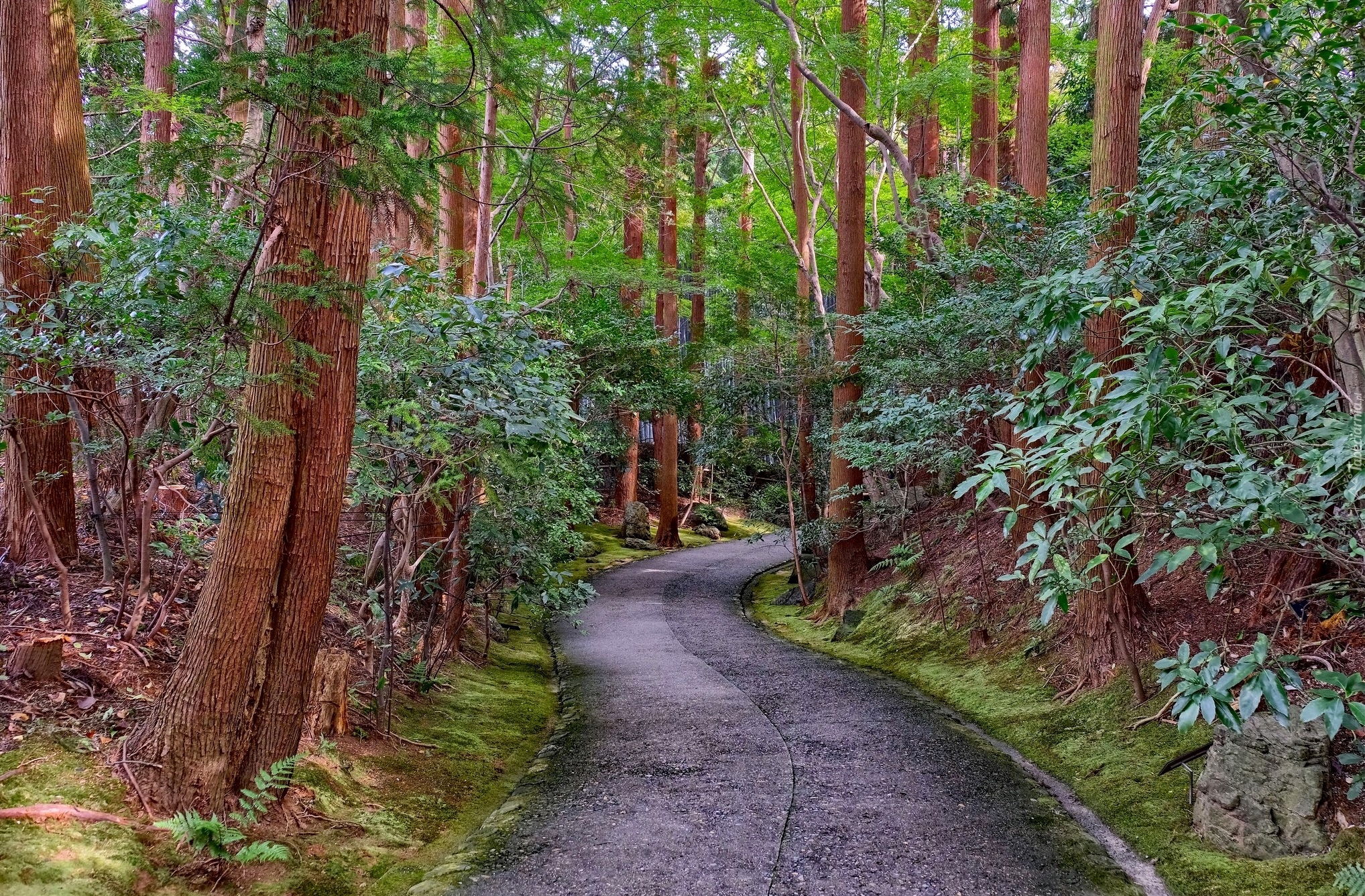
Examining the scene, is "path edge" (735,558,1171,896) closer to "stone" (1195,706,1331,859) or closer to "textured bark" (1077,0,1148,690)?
"stone" (1195,706,1331,859)

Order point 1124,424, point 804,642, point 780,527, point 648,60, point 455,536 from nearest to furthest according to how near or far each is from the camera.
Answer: point 1124,424
point 455,536
point 648,60
point 804,642
point 780,527

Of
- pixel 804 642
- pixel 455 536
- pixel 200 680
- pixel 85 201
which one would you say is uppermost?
pixel 85 201

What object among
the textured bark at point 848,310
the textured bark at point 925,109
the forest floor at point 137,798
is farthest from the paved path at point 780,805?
the textured bark at point 925,109

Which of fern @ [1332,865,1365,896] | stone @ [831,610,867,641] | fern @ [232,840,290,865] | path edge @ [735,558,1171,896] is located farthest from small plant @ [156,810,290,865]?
stone @ [831,610,867,641]

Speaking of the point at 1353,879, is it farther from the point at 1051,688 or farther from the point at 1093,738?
the point at 1051,688

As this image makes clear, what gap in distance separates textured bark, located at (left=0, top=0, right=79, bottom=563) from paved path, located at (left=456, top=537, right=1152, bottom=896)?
3.66 metres

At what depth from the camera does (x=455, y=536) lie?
6750mm

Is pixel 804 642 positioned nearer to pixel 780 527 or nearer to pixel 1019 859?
pixel 780 527

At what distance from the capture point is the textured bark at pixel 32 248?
17.7 ft

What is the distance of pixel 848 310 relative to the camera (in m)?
11.7

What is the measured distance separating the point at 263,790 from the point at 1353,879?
4.46 meters

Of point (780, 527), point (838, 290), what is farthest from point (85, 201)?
point (780, 527)

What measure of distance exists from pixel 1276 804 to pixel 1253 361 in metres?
2.20

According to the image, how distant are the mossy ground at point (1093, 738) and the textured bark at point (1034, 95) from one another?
4912 mm
